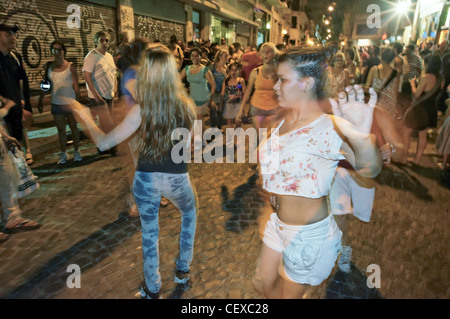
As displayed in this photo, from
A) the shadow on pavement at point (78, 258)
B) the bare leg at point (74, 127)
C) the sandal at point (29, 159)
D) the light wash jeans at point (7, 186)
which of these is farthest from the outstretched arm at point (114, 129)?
the sandal at point (29, 159)

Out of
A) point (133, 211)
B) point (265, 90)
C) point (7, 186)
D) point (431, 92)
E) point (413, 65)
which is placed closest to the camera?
point (7, 186)

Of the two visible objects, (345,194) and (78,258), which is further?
(78,258)

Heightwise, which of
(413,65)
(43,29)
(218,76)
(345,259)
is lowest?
(345,259)

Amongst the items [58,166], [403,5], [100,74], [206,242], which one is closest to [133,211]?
[206,242]

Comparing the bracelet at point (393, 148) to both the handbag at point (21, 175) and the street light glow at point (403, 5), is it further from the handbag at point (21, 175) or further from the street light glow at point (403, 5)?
the street light glow at point (403, 5)

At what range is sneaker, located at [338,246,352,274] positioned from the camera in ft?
9.69

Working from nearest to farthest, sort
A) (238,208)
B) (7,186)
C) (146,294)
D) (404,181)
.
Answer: (146,294) → (7,186) → (238,208) → (404,181)

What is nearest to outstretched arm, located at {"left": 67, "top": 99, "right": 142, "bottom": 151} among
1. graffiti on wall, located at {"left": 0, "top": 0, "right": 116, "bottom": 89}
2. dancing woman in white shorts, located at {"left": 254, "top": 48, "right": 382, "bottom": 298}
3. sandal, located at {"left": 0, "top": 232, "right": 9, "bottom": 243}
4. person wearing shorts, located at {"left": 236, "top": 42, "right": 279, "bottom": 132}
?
dancing woman in white shorts, located at {"left": 254, "top": 48, "right": 382, "bottom": 298}

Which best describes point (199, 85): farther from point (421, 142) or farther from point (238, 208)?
point (421, 142)

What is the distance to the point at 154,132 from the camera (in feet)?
7.29

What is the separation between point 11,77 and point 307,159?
15.1ft

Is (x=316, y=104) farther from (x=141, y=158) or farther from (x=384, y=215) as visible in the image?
(x=384, y=215)

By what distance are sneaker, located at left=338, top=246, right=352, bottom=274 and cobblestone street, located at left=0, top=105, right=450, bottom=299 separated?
2.3 inches

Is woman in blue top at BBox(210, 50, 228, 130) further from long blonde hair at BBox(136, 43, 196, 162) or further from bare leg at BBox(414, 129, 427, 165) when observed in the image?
long blonde hair at BBox(136, 43, 196, 162)
